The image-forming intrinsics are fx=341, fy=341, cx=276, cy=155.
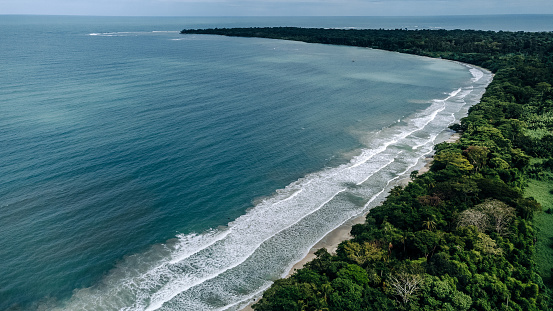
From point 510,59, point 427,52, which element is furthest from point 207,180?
point 427,52

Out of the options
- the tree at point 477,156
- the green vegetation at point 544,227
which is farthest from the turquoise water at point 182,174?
the green vegetation at point 544,227

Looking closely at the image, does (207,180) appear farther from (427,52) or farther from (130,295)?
(427,52)

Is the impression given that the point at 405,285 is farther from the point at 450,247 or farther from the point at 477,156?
the point at 477,156

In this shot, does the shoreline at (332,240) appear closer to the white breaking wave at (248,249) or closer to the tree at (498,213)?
the white breaking wave at (248,249)

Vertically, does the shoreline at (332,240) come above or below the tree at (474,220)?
below

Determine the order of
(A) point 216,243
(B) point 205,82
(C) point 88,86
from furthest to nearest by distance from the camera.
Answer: (B) point 205,82 < (C) point 88,86 < (A) point 216,243

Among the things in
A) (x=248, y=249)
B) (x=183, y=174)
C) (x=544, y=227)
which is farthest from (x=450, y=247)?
(x=183, y=174)
